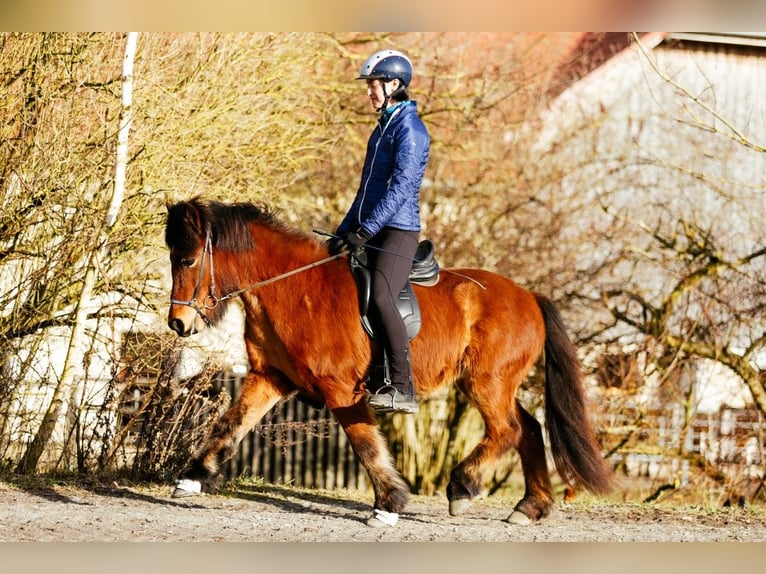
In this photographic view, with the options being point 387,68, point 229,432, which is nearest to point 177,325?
point 229,432

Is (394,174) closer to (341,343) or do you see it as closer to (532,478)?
(341,343)

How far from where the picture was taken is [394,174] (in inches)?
279

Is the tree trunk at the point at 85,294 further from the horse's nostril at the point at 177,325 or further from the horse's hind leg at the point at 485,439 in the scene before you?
the horse's hind leg at the point at 485,439

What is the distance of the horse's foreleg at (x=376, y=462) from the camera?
708 centimetres

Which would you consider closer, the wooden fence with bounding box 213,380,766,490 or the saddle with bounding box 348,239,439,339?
the saddle with bounding box 348,239,439,339

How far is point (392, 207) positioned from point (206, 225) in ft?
4.29

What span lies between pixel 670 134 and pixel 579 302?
9.78ft

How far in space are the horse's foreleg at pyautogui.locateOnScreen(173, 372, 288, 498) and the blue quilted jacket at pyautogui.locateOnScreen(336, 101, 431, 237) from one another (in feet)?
4.28

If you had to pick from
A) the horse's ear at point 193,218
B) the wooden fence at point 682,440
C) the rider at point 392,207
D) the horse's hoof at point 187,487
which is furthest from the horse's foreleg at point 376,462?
the wooden fence at point 682,440

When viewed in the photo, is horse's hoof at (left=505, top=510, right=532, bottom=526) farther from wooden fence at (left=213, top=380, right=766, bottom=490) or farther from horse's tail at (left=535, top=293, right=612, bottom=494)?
wooden fence at (left=213, top=380, right=766, bottom=490)

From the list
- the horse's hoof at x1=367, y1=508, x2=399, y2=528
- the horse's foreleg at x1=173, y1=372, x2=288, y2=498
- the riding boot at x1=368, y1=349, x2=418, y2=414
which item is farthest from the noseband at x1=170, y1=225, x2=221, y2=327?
the horse's hoof at x1=367, y1=508, x2=399, y2=528

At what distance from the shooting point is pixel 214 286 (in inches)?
283

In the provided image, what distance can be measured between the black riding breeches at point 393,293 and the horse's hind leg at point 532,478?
124 centimetres

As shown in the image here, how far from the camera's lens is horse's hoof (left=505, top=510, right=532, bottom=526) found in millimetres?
7590
